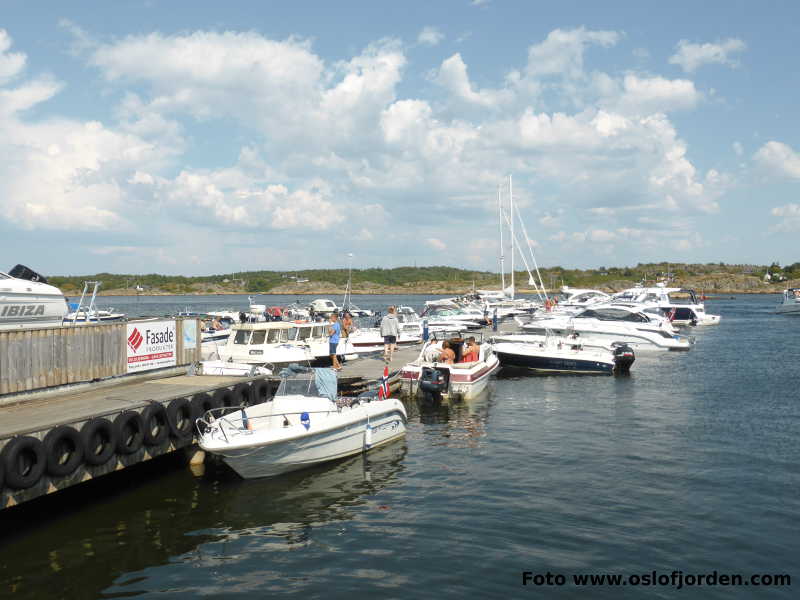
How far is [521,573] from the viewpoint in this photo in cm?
921

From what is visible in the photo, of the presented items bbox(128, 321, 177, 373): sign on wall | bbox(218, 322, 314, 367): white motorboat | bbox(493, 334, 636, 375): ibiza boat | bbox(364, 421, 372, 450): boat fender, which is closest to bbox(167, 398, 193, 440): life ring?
bbox(128, 321, 177, 373): sign on wall

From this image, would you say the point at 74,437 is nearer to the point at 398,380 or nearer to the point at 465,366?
the point at 398,380

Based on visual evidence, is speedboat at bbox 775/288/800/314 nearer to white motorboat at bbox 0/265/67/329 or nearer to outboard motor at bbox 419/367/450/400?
outboard motor at bbox 419/367/450/400

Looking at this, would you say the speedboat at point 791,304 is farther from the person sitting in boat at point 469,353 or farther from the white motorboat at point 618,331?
the person sitting in boat at point 469,353

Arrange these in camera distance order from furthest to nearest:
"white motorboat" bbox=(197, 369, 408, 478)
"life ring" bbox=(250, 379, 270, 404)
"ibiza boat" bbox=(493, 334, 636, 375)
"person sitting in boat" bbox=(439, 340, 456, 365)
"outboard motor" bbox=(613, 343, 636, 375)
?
"outboard motor" bbox=(613, 343, 636, 375) < "ibiza boat" bbox=(493, 334, 636, 375) < "person sitting in boat" bbox=(439, 340, 456, 365) < "life ring" bbox=(250, 379, 270, 404) < "white motorboat" bbox=(197, 369, 408, 478)

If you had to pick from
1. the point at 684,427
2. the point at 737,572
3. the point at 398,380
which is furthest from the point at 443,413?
the point at 737,572

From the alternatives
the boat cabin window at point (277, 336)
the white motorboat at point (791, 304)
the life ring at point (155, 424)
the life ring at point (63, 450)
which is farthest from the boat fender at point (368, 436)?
the white motorboat at point (791, 304)

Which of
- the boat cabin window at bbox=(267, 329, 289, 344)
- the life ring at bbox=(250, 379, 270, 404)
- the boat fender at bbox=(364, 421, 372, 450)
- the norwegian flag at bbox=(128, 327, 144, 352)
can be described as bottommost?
the boat fender at bbox=(364, 421, 372, 450)

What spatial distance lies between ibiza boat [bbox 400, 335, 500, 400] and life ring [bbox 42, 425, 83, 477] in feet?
38.6

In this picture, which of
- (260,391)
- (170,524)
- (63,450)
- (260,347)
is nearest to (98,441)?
(63,450)

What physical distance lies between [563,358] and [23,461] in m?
23.5

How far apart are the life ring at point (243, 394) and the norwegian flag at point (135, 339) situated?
296 cm

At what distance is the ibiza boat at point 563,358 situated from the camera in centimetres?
2911

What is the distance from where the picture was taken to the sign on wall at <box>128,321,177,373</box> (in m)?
17.0
